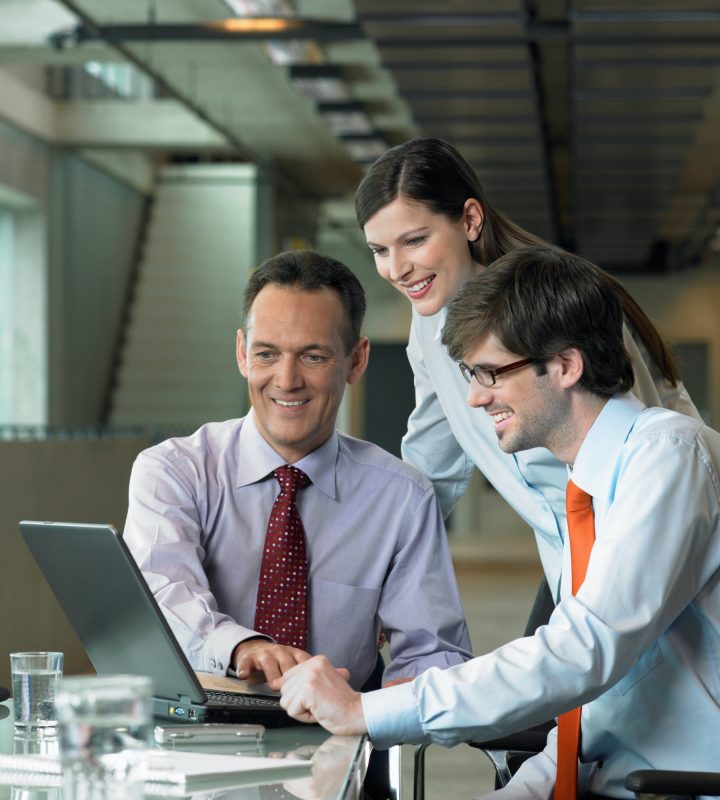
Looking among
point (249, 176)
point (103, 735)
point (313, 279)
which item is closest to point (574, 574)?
point (313, 279)

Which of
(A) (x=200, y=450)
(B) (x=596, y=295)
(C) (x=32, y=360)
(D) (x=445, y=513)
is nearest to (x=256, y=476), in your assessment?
(A) (x=200, y=450)

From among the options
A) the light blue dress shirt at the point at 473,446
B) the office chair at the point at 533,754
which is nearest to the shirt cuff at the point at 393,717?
the office chair at the point at 533,754

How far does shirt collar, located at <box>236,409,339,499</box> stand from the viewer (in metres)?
2.41

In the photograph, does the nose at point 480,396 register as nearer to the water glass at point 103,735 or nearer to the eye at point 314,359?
the eye at point 314,359

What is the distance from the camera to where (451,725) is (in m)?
1.75

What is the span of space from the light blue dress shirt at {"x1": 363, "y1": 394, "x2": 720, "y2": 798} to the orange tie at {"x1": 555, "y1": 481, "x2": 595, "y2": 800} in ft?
0.07

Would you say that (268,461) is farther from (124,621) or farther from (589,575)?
(589,575)

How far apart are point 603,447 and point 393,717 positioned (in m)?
0.48

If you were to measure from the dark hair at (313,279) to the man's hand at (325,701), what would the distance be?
80 centimetres

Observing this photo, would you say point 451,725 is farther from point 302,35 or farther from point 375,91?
point 375,91

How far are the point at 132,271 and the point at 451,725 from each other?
1592 centimetres

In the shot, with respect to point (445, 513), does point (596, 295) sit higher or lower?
higher

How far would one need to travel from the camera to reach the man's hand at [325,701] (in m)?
1.78

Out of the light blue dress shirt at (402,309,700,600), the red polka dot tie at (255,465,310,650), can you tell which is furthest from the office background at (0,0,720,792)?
the red polka dot tie at (255,465,310,650)
